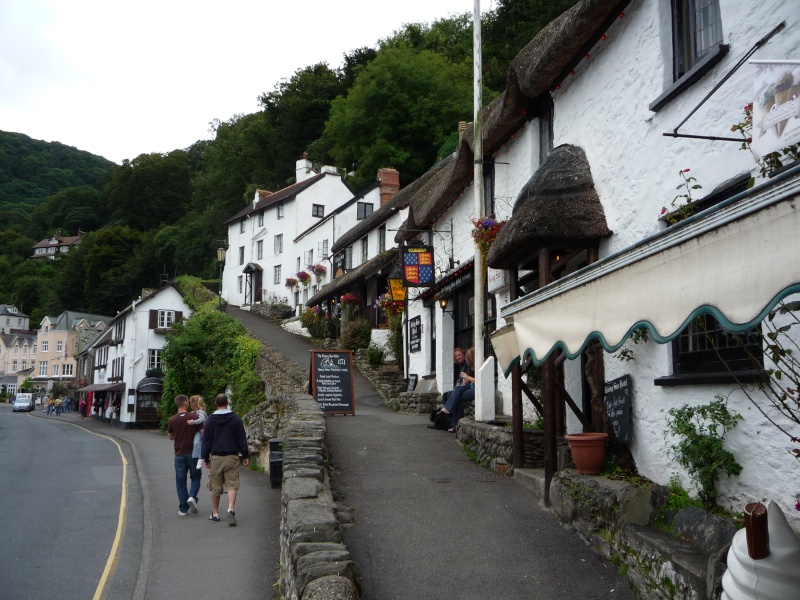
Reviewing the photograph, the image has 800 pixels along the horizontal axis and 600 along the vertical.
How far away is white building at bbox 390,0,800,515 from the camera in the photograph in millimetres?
3627

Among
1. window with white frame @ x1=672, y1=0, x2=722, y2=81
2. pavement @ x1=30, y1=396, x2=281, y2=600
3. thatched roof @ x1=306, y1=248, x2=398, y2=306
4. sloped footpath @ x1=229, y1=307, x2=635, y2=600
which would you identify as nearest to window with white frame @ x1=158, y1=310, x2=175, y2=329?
thatched roof @ x1=306, y1=248, x2=398, y2=306

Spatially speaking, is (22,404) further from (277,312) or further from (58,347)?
(277,312)

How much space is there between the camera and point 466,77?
45.7m

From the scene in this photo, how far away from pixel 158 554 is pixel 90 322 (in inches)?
3038

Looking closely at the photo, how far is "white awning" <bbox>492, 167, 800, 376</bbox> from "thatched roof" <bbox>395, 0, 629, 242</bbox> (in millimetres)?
4127

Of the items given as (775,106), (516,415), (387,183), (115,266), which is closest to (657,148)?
(775,106)

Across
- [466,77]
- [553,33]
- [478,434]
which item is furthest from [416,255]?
[466,77]

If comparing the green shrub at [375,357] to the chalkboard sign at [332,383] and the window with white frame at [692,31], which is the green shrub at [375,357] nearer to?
the chalkboard sign at [332,383]

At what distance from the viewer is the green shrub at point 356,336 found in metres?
27.0

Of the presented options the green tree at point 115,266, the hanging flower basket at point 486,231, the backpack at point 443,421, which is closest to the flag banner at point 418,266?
the backpack at point 443,421

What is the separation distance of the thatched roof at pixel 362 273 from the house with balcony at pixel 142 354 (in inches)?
677

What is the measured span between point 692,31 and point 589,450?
4228 mm

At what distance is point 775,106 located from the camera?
191 inches

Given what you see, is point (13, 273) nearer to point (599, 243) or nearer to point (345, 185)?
point (345, 185)
